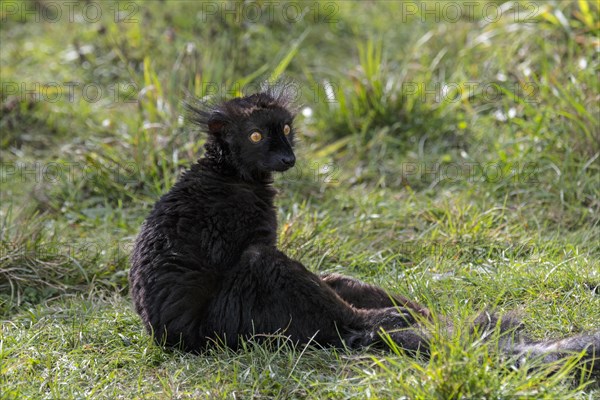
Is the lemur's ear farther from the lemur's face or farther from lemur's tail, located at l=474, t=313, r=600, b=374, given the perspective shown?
lemur's tail, located at l=474, t=313, r=600, b=374

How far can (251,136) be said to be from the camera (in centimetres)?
423

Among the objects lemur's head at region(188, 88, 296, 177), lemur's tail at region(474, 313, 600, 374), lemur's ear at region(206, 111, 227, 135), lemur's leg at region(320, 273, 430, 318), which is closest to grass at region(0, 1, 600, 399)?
lemur's tail at region(474, 313, 600, 374)

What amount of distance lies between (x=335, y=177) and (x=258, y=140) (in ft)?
6.44

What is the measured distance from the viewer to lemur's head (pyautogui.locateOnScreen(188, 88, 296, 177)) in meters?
4.21

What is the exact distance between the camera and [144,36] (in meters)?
7.98

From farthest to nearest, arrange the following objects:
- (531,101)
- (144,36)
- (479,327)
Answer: (144,36), (531,101), (479,327)

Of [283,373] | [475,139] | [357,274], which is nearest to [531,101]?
[475,139]

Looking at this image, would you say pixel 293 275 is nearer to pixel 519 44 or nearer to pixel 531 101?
pixel 531 101

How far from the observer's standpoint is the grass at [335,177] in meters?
→ 3.51

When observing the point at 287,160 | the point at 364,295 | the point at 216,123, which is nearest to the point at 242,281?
the point at 364,295

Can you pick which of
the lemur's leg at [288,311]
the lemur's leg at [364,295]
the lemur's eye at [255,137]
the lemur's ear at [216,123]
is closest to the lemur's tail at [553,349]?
the lemur's leg at [288,311]

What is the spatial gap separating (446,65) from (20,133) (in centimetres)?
390

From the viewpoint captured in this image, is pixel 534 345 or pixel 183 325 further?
pixel 183 325

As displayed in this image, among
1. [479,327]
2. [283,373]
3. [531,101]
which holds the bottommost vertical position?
[283,373]
